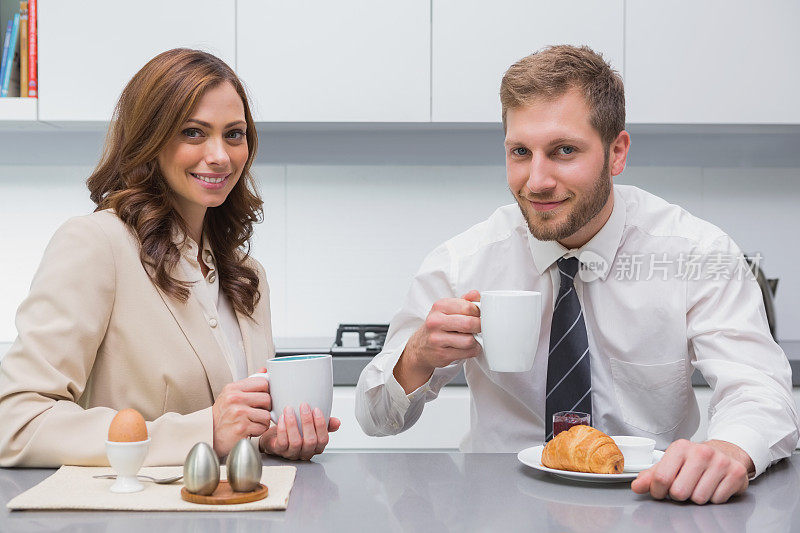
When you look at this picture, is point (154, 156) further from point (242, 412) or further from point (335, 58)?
point (335, 58)

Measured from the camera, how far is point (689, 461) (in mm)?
962

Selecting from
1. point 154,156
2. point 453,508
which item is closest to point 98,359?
point 154,156

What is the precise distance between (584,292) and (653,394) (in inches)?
8.3

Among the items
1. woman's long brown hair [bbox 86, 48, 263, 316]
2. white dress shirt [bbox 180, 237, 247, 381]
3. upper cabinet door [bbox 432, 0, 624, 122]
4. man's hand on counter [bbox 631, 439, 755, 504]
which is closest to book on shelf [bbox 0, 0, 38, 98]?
upper cabinet door [bbox 432, 0, 624, 122]

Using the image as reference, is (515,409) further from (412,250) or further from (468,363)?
(412,250)

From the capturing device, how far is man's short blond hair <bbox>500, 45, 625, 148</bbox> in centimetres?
139

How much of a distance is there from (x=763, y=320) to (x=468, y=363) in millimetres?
507

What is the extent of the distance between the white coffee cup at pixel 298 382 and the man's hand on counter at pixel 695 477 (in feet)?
1.35

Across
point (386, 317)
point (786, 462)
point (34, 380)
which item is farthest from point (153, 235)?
point (386, 317)

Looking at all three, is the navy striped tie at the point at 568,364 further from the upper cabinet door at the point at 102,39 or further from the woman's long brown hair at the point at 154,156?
the upper cabinet door at the point at 102,39

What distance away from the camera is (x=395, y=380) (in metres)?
1.35

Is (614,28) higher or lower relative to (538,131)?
higher

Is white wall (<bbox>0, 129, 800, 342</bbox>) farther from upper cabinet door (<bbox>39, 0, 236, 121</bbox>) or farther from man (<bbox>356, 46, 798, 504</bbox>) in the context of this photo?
man (<bbox>356, 46, 798, 504</bbox>)

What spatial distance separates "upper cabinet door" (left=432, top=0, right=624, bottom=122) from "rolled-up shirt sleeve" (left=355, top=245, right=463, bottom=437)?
1166mm
